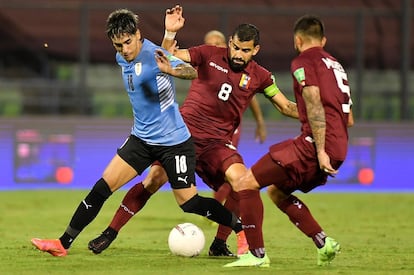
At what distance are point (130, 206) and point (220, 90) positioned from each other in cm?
137

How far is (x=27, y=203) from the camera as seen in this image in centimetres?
1547

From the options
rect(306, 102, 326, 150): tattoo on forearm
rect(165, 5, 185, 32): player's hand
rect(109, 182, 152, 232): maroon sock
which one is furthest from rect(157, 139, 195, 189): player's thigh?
rect(306, 102, 326, 150): tattoo on forearm

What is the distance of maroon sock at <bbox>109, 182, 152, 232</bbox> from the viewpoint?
9.86 meters

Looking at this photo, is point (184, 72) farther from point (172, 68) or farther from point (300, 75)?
point (300, 75)

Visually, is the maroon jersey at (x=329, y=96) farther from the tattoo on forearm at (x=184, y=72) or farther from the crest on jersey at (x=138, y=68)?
the crest on jersey at (x=138, y=68)

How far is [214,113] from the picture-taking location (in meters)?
10.0

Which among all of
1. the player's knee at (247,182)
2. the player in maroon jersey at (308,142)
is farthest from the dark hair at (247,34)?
the player's knee at (247,182)

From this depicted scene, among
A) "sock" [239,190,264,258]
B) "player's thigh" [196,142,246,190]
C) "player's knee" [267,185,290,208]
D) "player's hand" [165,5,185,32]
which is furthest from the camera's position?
"player's thigh" [196,142,246,190]

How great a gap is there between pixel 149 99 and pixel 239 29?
3.37 feet

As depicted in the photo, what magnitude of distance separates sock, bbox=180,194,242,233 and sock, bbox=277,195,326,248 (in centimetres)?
62

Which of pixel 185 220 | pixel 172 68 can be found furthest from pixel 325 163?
pixel 185 220

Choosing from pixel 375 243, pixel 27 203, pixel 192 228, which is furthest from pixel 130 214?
pixel 27 203

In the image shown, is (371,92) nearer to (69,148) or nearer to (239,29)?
(69,148)

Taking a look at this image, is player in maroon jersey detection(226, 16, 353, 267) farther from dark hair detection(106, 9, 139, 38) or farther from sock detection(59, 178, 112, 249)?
dark hair detection(106, 9, 139, 38)
